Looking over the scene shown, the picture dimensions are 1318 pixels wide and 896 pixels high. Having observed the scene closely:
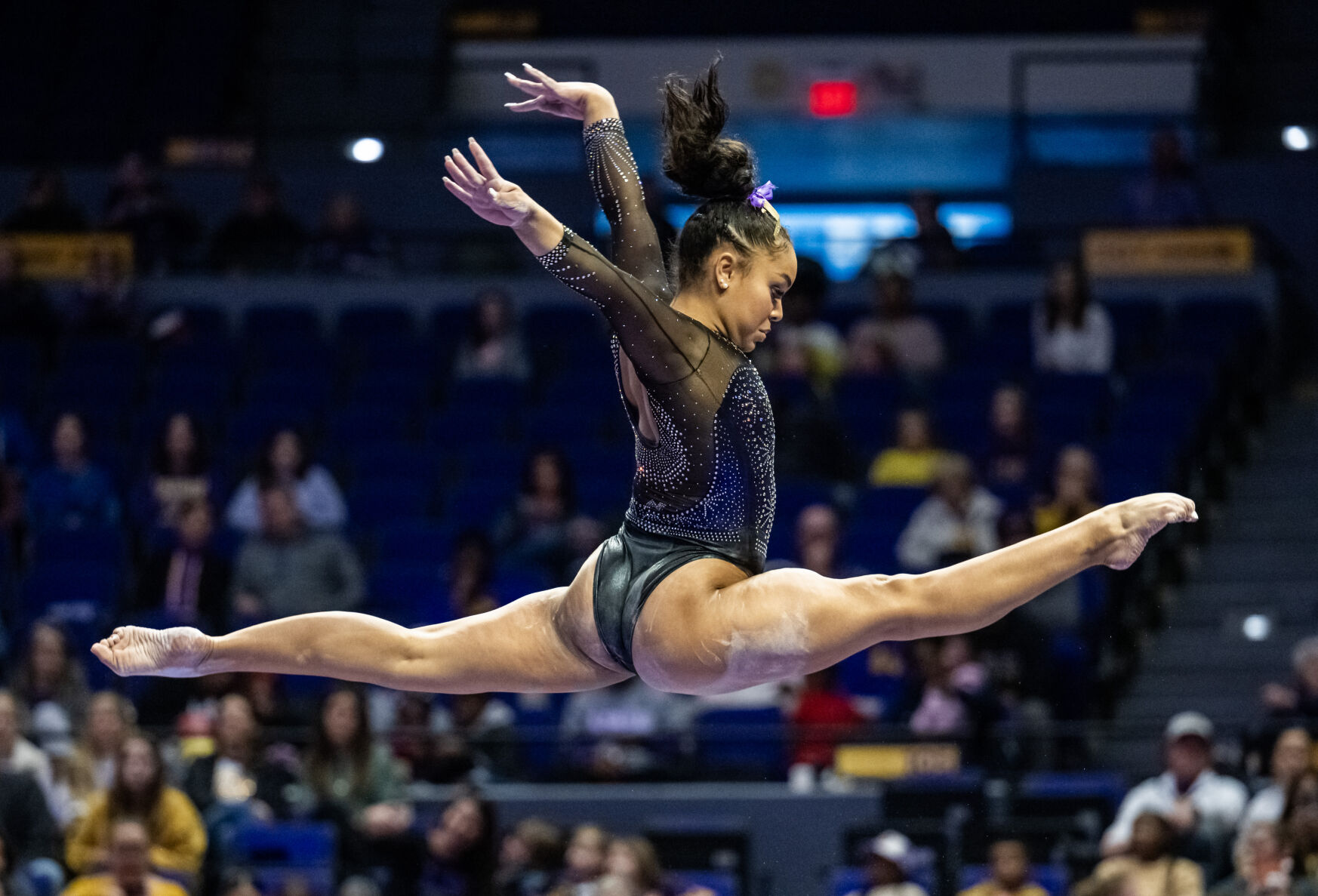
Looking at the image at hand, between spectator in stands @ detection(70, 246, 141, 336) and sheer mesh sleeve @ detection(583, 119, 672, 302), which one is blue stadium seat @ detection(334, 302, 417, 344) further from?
sheer mesh sleeve @ detection(583, 119, 672, 302)

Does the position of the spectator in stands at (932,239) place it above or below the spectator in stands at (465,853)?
above

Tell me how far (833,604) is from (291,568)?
5833 millimetres

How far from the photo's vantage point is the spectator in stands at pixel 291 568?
9.34 m

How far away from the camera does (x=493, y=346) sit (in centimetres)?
1122

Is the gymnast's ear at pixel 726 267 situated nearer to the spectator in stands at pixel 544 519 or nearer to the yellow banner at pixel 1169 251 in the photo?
the spectator in stands at pixel 544 519

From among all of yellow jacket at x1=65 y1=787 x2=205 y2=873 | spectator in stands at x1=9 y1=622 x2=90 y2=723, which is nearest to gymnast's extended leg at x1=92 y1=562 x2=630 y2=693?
yellow jacket at x1=65 y1=787 x2=205 y2=873

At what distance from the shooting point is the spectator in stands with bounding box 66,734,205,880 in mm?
7684

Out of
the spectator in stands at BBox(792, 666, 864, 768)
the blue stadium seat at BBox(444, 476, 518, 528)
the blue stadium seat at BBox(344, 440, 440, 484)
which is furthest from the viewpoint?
the blue stadium seat at BBox(344, 440, 440, 484)

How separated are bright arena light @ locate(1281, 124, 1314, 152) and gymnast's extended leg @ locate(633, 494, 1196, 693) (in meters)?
9.79

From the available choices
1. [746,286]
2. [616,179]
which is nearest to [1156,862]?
[746,286]

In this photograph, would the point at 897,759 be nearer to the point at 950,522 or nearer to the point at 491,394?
the point at 950,522

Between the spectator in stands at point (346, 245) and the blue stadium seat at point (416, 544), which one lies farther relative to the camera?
the spectator in stands at point (346, 245)

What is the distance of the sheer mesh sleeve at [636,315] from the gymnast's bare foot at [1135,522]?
943mm

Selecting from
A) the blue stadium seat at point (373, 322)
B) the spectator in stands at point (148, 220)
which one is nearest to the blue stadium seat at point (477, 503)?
the blue stadium seat at point (373, 322)
